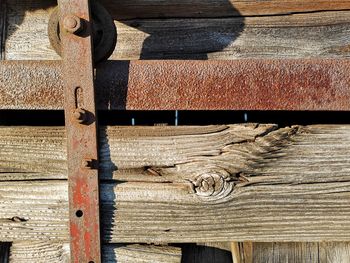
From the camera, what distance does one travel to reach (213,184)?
1.45 metres

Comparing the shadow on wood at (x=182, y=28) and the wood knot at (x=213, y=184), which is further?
the shadow on wood at (x=182, y=28)

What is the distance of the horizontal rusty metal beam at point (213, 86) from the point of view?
4.53ft

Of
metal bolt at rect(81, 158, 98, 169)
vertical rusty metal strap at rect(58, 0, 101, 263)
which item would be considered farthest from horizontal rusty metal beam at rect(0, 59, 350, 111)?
metal bolt at rect(81, 158, 98, 169)

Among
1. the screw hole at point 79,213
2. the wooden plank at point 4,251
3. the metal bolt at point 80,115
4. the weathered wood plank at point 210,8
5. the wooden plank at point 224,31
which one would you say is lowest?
the wooden plank at point 4,251

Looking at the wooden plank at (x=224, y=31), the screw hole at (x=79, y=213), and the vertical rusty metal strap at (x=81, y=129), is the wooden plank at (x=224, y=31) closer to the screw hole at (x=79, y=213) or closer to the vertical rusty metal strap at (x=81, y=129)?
the vertical rusty metal strap at (x=81, y=129)

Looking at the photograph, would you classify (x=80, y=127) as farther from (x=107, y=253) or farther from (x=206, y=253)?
(x=206, y=253)

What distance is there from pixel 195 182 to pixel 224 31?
1.68ft

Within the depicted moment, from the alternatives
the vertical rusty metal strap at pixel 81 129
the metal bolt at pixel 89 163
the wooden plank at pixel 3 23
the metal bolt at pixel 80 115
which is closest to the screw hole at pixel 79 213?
the vertical rusty metal strap at pixel 81 129

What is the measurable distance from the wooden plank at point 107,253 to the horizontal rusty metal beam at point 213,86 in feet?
1.43

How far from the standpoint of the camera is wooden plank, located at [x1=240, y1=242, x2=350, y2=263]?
1567 millimetres

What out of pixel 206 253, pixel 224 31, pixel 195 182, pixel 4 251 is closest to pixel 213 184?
pixel 195 182

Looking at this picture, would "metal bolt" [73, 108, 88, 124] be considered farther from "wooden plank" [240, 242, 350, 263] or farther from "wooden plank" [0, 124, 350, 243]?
"wooden plank" [240, 242, 350, 263]

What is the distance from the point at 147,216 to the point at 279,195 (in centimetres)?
39

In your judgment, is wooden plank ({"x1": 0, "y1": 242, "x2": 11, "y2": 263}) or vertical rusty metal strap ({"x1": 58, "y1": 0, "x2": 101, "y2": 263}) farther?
wooden plank ({"x1": 0, "y1": 242, "x2": 11, "y2": 263})
